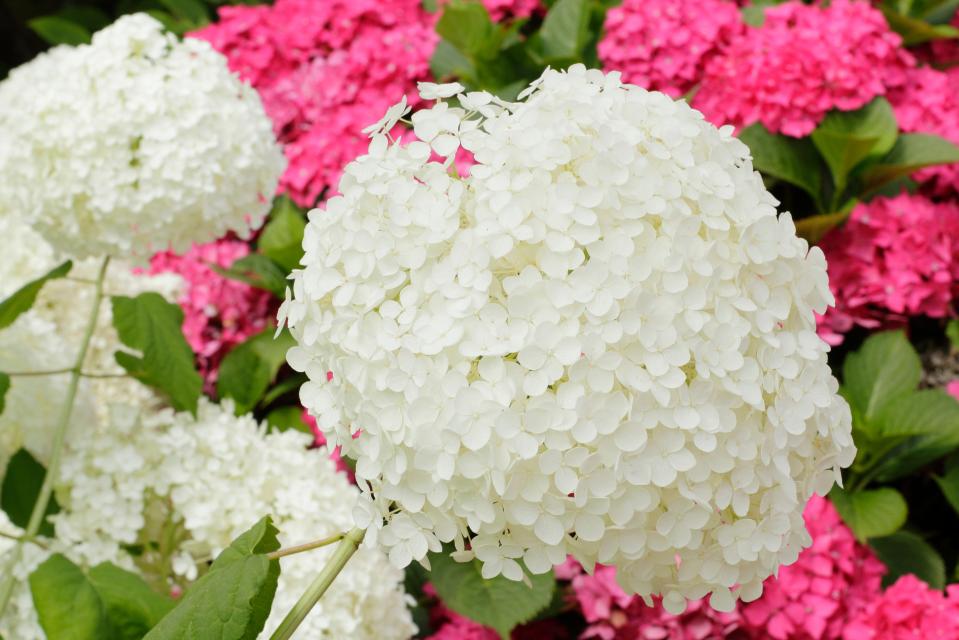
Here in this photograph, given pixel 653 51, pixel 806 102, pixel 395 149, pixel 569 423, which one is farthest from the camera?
pixel 653 51

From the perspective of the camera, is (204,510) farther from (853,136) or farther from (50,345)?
(853,136)

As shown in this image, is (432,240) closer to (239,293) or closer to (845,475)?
(845,475)

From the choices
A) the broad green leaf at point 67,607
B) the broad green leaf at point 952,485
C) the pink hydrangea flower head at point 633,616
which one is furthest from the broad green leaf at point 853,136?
the broad green leaf at point 67,607

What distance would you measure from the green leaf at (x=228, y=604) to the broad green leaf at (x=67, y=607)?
0.26 meters

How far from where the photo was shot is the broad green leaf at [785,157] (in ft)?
5.68

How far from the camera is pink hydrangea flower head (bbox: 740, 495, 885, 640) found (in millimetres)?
1396

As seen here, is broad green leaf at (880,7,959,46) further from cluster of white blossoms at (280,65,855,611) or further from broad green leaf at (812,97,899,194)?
cluster of white blossoms at (280,65,855,611)

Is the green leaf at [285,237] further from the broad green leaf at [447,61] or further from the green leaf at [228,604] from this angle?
the green leaf at [228,604]

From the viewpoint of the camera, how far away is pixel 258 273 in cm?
187

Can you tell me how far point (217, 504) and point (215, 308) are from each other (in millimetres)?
718

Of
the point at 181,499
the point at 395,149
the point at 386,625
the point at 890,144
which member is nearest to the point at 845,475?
the point at 890,144

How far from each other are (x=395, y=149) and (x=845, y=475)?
105 cm

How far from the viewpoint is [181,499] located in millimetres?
1312

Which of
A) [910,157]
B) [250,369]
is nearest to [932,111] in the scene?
[910,157]
